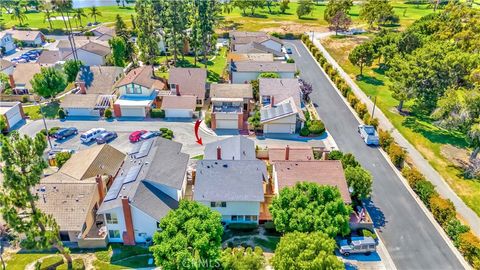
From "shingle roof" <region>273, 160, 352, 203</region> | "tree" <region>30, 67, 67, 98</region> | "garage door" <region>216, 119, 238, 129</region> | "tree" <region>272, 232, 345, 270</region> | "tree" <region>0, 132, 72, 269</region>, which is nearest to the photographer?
"tree" <region>272, 232, 345, 270</region>

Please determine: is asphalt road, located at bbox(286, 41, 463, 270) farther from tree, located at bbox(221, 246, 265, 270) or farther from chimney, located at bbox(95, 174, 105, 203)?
chimney, located at bbox(95, 174, 105, 203)

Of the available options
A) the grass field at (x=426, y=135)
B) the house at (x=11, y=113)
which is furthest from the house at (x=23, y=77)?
the grass field at (x=426, y=135)

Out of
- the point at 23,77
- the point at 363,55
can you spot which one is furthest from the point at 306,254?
the point at 23,77

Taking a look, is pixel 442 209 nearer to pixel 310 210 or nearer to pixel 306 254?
pixel 310 210

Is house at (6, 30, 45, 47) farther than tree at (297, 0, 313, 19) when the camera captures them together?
No

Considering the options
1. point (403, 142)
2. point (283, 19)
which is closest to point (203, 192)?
point (403, 142)

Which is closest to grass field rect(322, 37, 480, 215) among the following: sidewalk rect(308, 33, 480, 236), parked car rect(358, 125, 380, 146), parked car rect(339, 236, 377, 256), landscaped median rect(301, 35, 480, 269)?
sidewalk rect(308, 33, 480, 236)

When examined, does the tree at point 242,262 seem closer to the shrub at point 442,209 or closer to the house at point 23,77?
the shrub at point 442,209
